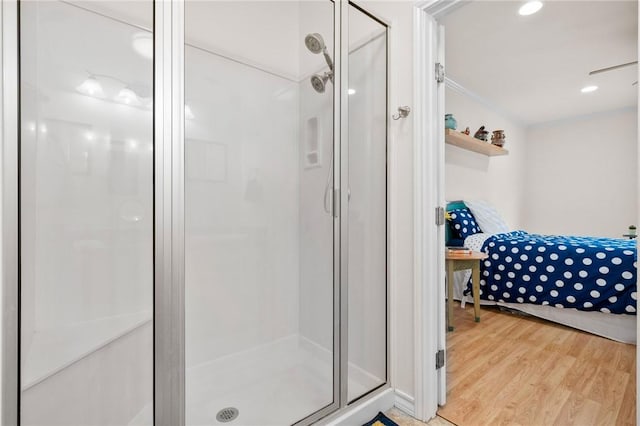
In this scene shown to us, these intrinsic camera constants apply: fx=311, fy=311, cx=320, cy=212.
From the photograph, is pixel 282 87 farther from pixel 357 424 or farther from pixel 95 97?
pixel 357 424

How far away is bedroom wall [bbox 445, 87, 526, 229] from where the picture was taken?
3.72 m

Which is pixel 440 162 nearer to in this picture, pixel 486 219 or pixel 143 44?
pixel 143 44

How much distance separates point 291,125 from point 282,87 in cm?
26

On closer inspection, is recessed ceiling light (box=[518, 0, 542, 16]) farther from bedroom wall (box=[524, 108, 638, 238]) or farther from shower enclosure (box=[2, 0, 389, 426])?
bedroom wall (box=[524, 108, 638, 238])

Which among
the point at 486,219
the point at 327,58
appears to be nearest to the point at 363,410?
the point at 327,58

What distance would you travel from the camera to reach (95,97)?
117 cm

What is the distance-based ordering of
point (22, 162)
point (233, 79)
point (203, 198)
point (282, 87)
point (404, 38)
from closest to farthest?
point (22, 162)
point (404, 38)
point (203, 198)
point (233, 79)
point (282, 87)

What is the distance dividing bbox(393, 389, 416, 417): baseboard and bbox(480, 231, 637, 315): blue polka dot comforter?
1976 millimetres

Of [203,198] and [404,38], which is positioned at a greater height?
[404,38]

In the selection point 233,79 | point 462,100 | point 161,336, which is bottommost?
point 161,336

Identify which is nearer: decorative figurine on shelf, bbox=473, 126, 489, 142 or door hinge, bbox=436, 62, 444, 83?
door hinge, bbox=436, 62, 444, 83

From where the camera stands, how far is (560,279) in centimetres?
274

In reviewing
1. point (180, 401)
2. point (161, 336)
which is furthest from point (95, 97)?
point (180, 401)

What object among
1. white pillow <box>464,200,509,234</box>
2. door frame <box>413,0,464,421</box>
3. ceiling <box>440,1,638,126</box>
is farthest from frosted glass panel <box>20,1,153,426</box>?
white pillow <box>464,200,509,234</box>
